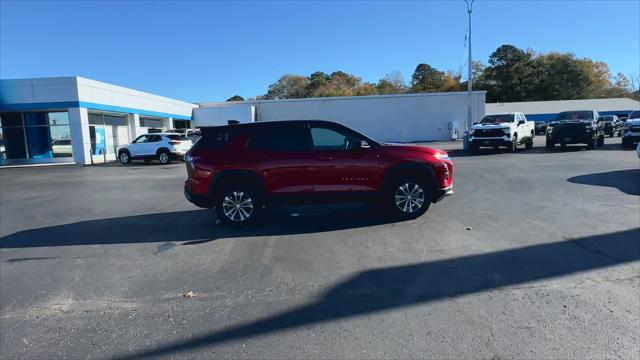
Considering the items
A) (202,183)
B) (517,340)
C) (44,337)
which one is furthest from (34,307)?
(517,340)

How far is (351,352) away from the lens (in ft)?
11.2

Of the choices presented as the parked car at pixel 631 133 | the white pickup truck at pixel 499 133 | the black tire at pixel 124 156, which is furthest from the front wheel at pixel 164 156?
the parked car at pixel 631 133

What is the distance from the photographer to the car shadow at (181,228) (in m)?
7.20

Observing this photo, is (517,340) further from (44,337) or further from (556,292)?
(44,337)

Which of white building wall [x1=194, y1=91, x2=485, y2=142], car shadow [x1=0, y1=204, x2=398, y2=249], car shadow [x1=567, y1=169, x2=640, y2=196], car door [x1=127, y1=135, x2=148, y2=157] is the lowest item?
car shadow [x1=0, y1=204, x2=398, y2=249]

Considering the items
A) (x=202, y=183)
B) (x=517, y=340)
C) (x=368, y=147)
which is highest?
(x=368, y=147)

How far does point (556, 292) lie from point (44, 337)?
4.99 metres

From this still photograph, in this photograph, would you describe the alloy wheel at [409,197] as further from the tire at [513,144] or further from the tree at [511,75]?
the tree at [511,75]

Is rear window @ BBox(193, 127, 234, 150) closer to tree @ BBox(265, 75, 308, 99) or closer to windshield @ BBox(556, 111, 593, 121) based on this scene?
windshield @ BBox(556, 111, 593, 121)

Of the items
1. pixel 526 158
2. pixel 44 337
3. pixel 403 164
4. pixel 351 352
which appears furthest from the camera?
pixel 526 158

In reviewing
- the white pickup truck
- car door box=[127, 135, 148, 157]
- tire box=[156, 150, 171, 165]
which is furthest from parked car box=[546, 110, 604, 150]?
car door box=[127, 135, 148, 157]

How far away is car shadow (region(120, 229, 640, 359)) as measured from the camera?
3.87 metres

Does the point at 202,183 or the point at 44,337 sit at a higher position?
the point at 202,183

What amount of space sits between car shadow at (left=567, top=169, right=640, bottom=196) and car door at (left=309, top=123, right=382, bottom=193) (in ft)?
Result: 21.3
